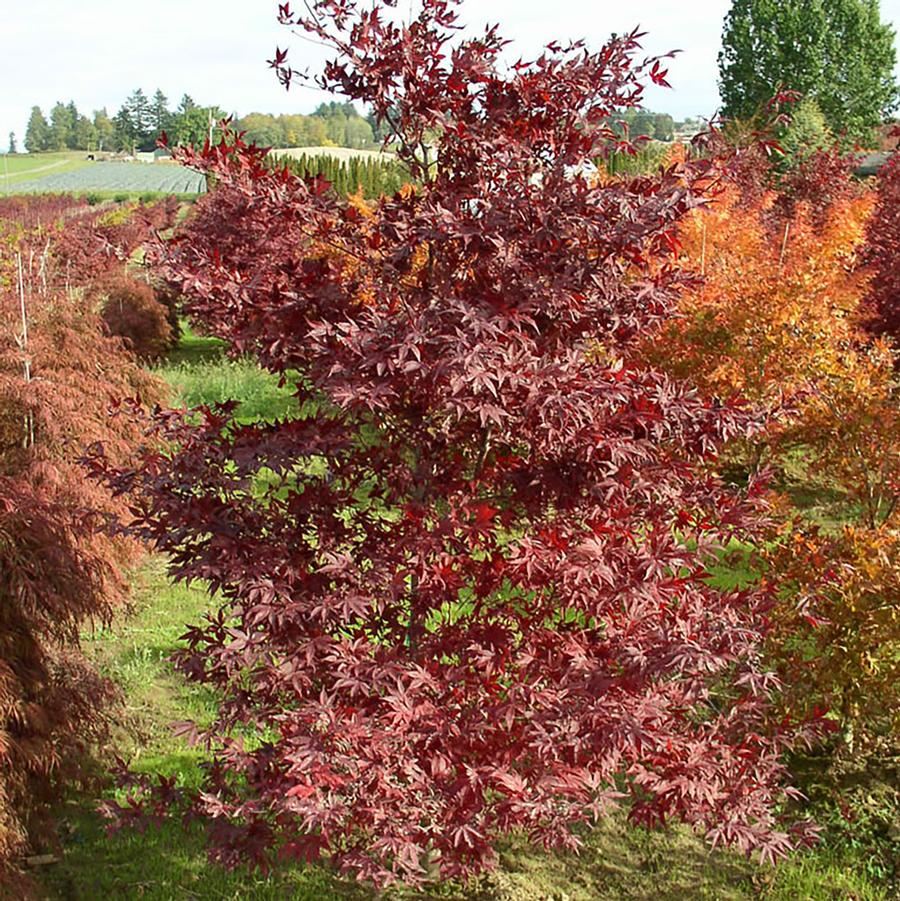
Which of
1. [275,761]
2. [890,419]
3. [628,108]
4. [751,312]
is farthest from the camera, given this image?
[751,312]

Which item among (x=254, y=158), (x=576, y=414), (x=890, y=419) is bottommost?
(x=890, y=419)

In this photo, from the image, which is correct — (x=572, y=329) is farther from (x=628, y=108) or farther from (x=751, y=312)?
(x=751, y=312)

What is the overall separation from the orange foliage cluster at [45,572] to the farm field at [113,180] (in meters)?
65.0

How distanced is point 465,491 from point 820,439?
424cm

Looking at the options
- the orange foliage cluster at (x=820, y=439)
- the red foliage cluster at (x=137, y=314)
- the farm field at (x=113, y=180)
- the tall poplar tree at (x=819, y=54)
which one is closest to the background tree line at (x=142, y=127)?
the farm field at (x=113, y=180)

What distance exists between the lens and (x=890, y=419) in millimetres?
5941

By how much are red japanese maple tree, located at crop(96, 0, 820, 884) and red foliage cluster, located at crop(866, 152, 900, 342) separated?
9.96 meters

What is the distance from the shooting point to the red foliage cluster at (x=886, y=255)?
1327 centimetres

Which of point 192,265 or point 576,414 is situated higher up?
point 192,265

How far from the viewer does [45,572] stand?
4.30 metres

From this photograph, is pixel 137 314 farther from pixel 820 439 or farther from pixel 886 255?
pixel 820 439

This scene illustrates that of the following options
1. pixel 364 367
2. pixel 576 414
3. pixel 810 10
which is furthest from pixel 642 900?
pixel 810 10

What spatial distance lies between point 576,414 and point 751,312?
6187mm

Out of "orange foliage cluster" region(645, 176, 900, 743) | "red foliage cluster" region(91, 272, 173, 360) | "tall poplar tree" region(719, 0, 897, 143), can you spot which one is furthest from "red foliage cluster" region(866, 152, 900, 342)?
"tall poplar tree" region(719, 0, 897, 143)
